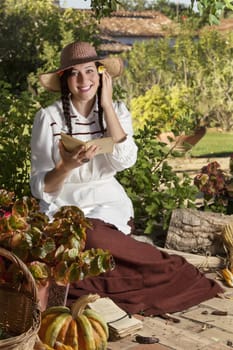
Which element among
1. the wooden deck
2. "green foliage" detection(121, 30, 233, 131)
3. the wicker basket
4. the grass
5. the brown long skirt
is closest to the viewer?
the wicker basket

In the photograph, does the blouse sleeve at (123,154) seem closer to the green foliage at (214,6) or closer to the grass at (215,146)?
the green foliage at (214,6)

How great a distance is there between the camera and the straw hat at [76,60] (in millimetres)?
4086

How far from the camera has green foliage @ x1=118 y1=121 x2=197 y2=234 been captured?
209 inches

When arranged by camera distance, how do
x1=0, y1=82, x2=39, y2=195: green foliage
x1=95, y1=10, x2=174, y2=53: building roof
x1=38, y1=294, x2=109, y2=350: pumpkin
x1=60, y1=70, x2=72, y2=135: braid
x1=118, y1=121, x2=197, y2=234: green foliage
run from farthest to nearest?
x1=95, y1=10, x2=174, y2=53: building roof < x1=0, y1=82, x2=39, y2=195: green foliage < x1=118, y1=121, x2=197, y2=234: green foliage < x1=60, y1=70, x2=72, y2=135: braid < x1=38, y1=294, x2=109, y2=350: pumpkin

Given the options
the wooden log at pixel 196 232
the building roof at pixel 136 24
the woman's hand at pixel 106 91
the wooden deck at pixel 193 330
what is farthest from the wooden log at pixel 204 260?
the building roof at pixel 136 24

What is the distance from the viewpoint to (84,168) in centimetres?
418

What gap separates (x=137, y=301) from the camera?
4039mm

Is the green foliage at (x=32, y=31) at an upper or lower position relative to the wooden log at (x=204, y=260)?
upper

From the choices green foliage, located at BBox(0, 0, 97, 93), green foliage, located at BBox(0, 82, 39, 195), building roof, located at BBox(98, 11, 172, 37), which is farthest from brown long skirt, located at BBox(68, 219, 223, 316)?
building roof, located at BBox(98, 11, 172, 37)

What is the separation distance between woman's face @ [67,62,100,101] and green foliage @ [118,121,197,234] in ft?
4.60

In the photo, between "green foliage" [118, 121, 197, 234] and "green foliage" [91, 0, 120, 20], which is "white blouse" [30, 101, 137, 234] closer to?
"green foliage" [118, 121, 197, 234]

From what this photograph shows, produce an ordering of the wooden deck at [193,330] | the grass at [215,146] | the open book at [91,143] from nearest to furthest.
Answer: the wooden deck at [193,330]
the open book at [91,143]
the grass at [215,146]

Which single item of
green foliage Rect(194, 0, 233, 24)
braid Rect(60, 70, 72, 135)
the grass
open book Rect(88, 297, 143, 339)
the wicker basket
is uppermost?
green foliage Rect(194, 0, 233, 24)

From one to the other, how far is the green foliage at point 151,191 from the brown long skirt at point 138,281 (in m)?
1.02
